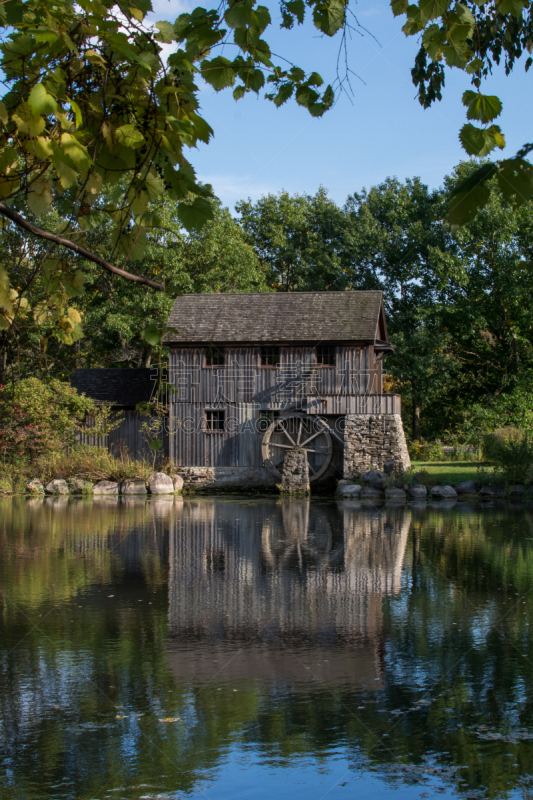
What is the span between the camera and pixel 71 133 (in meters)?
2.97

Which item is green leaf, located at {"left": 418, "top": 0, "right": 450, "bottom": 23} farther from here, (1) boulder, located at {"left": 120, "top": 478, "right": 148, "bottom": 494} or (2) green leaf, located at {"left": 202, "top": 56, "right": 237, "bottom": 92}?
(1) boulder, located at {"left": 120, "top": 478, "right": 148, "bottom": 494}

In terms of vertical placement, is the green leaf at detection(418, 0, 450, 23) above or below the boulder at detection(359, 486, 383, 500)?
above

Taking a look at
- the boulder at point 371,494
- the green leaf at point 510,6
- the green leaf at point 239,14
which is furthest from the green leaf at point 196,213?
the boulder at point 371,494

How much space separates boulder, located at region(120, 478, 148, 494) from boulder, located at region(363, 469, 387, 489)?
24.5 ft

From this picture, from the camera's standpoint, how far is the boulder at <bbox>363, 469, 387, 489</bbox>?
2428 centimetres

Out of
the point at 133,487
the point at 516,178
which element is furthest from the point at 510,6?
the point at 133,487

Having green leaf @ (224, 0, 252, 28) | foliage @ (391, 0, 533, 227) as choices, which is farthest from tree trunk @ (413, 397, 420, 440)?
green leaf @ (224, 0, 252, 28)

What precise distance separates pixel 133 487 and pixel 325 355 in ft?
28.3

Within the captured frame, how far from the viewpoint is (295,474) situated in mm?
26453

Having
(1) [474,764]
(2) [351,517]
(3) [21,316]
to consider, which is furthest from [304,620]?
(2) [351,517]

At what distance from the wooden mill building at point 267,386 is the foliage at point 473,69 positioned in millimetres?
21196

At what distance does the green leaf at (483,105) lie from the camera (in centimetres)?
272

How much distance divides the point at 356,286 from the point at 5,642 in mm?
35419

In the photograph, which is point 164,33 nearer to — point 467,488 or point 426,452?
point 467,488
